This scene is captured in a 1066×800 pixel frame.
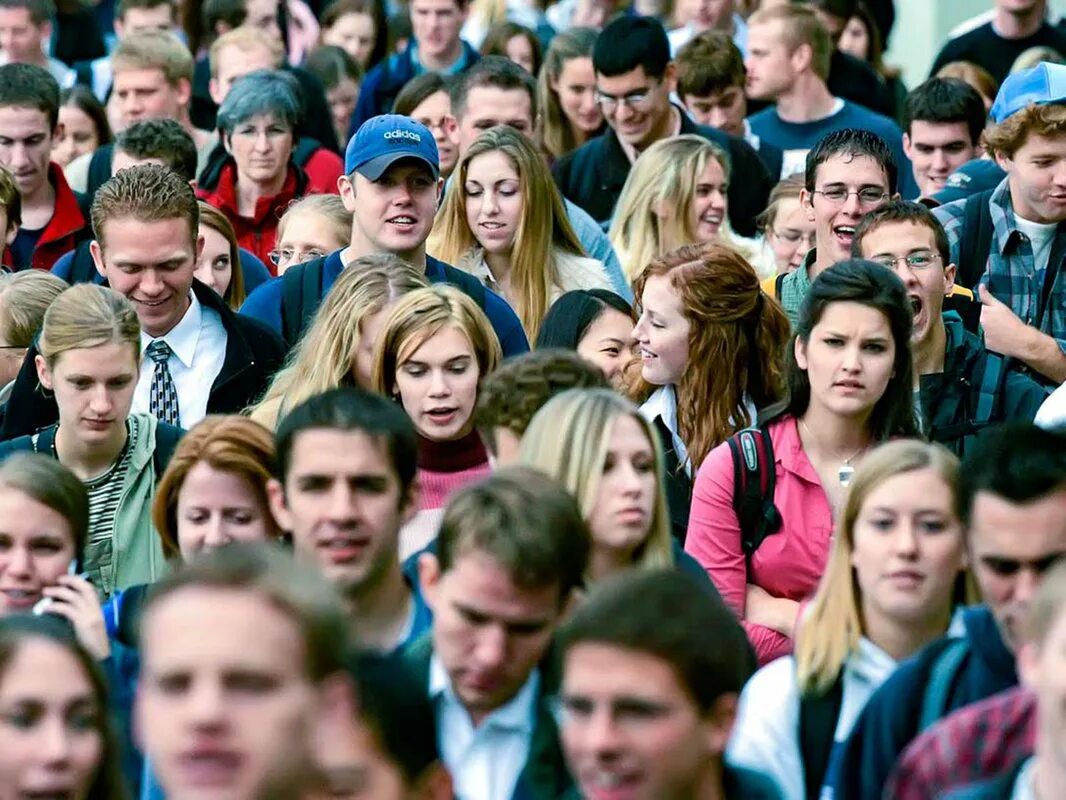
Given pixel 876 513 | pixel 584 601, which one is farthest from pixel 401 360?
pixel 584 601

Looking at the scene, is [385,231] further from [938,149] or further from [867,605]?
[867,605]

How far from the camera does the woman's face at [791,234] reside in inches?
377

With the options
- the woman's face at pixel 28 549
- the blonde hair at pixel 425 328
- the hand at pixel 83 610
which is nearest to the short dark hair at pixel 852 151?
the blonde hair at pixel 425 328

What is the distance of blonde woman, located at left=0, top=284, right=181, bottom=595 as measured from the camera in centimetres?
685

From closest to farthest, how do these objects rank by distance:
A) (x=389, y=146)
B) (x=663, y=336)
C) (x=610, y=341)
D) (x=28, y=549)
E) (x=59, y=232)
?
(x=28, y=549), (x=663, y=336), (x=610, y=341), (x=389, y=146), (x=59, y=232)

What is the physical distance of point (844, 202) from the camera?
880 cm

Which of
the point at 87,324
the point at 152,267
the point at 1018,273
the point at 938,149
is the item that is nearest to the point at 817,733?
the point at 87,324

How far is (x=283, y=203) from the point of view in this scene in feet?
34.9

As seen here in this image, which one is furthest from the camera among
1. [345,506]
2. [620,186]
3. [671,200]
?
[620,186]

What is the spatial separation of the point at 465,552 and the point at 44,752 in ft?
3.09

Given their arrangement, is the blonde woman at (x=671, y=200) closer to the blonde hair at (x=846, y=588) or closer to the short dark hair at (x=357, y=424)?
the short dark hair at (x=357, y=424)

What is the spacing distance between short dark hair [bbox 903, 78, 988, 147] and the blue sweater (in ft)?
2.30

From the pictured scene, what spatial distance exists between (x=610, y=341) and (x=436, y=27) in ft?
17.7

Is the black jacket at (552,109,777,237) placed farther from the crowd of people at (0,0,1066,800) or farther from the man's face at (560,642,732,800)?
the man's face at (560,642,732,800)
